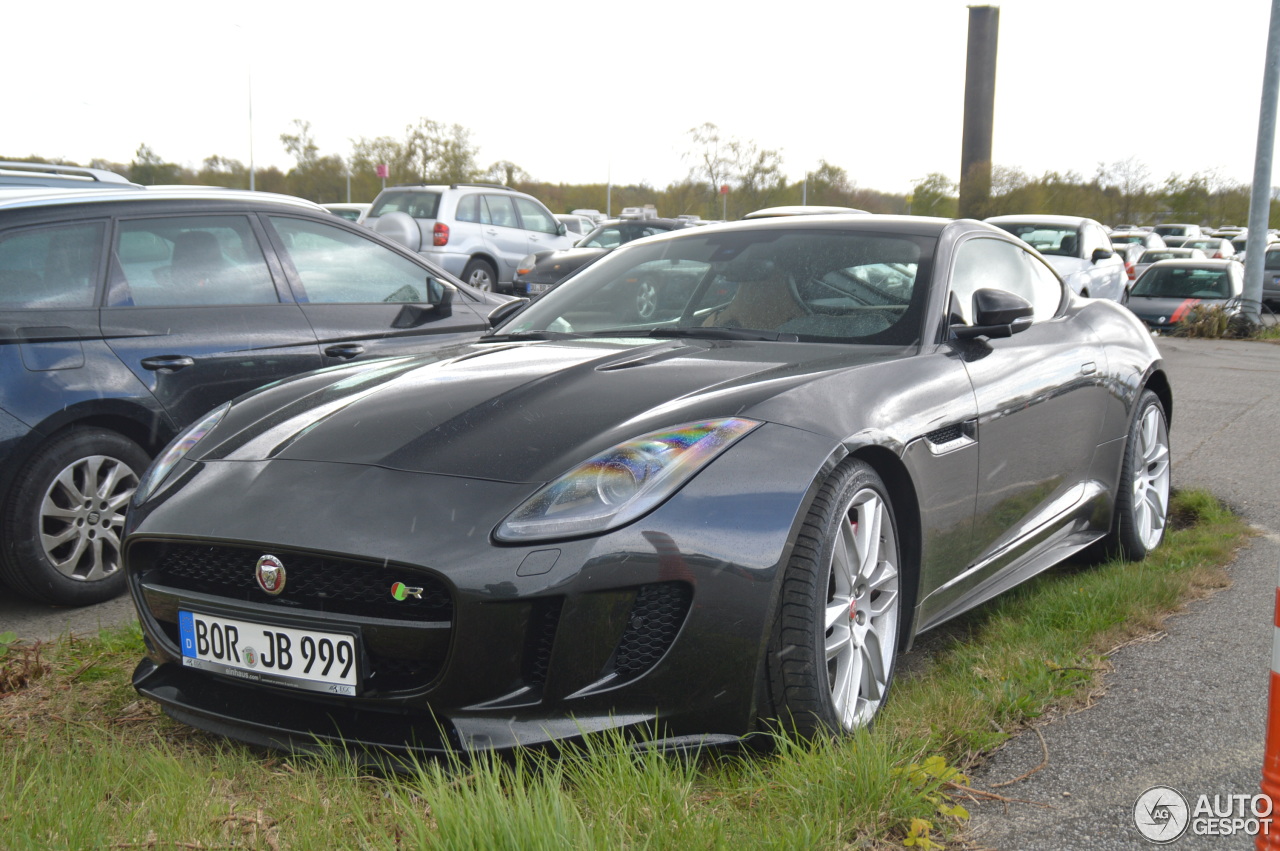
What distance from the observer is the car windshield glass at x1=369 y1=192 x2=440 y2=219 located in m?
16.9

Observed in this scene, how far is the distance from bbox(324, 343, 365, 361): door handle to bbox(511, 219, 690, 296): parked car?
→ 2.96 m

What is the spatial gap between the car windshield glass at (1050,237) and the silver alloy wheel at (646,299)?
1162 centimetres

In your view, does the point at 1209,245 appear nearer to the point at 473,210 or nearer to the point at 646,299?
the point at 473,210

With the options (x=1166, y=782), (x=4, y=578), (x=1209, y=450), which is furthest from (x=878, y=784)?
(x=1209, y=450)

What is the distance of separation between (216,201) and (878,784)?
3882 millimetres

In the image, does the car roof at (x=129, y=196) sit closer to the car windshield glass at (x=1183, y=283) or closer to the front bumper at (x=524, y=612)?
the front bumper at (x=524, y=612)

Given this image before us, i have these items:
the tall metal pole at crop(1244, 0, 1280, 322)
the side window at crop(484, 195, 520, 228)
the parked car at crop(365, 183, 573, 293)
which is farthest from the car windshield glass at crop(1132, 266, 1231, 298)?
the side window at crop(484, 195, 520, 228)

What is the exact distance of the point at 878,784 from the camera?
2.23 m

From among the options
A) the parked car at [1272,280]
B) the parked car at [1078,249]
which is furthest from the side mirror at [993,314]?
the parked car at [1272,280]

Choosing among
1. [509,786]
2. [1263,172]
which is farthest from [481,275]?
[509,786]

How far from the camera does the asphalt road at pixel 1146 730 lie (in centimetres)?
226

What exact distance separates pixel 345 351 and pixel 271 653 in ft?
8.73

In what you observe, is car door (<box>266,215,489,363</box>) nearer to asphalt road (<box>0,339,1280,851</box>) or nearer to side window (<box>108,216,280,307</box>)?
side window (<box>108,216,280,307</box>)

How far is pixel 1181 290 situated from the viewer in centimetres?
1847
